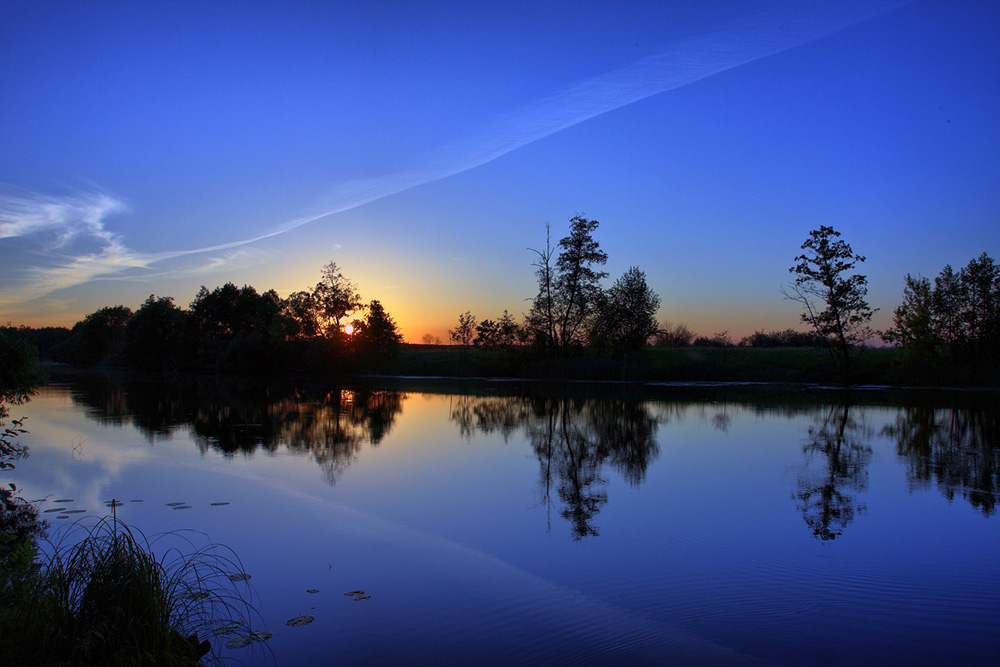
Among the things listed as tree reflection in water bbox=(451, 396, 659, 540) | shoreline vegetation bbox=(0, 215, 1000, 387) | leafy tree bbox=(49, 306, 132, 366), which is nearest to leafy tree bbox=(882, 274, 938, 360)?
shoreline vegetation bbox=(0, 215, 1000, 387)

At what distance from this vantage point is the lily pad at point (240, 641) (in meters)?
4.28

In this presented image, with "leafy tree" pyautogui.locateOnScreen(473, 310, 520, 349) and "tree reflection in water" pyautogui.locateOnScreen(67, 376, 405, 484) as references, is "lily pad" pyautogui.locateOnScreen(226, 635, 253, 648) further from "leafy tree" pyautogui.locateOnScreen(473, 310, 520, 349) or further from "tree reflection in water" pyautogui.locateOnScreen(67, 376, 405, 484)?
"leafy tree" pyautogui.locateOnScreen(473, 310, 520, 349)

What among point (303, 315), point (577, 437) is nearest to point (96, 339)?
point (303, 315)

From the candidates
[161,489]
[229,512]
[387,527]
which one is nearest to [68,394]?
[161,489]

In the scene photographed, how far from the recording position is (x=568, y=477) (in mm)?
10312

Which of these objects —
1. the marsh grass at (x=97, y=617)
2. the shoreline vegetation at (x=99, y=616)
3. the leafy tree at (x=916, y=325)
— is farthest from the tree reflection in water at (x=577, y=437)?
the leafy tree at (x=916, y=325)

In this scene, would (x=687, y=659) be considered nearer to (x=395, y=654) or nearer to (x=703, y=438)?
(x=395, y=654)

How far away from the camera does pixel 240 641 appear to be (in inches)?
171

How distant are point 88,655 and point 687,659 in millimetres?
3603

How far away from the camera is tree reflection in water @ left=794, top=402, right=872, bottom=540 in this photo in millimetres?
7945

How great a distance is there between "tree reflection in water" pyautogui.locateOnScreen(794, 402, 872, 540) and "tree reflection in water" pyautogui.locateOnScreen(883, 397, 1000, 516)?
30.6 inches

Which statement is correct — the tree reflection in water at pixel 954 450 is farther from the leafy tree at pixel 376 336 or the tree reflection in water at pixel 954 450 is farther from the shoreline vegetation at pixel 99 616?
the leafy tree at pixel 376 336

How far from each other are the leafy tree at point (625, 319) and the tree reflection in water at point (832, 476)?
3041cm

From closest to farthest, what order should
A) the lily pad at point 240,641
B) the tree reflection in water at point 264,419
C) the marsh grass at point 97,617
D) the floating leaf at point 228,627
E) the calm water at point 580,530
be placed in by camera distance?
the marsh grass at point 97,617, the lily pad at point 240,641, the floating leaf at point 228,627, the calm water at point 580,530, the tree reflection in water at point 264,419
